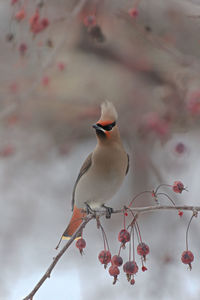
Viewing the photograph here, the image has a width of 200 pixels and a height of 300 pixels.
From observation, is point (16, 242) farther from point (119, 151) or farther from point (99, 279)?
point (119, 151)

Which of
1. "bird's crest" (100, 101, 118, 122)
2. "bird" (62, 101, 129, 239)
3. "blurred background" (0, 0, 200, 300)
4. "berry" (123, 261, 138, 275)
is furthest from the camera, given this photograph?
"blurred background" (0, 0, 200, 300)

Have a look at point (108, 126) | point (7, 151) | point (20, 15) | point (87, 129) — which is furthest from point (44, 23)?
point (87, 129)

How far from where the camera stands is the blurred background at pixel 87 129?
11.9 feet

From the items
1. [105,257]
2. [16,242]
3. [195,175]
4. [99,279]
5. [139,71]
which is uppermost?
[139,71]

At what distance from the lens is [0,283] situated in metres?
3.72

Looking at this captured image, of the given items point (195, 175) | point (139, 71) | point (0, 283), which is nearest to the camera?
point (0, 283)

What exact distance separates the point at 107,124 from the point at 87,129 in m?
3.15

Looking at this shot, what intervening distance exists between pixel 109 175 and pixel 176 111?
132 centimetres

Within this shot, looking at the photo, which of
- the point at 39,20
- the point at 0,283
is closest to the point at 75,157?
the point at 0,283

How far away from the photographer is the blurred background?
3617 mm

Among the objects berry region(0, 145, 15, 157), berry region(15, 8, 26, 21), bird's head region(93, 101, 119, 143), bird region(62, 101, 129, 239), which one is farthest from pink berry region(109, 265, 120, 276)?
berry region(0, 145, 15, 157)

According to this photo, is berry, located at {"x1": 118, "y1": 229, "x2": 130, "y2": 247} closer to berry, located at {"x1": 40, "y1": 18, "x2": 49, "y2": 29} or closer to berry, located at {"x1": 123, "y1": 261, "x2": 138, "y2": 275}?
berry, located at {"x1": 123, "y1": 261, "x2": 138, "y2": 275}

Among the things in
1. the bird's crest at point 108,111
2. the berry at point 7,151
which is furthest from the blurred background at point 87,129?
the bird's crest at point 108,111

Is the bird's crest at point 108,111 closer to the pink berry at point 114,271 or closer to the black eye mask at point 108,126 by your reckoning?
the black eye mask at point 108,126
